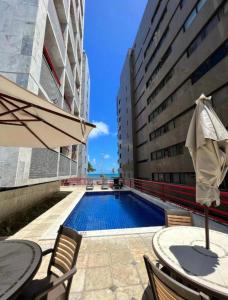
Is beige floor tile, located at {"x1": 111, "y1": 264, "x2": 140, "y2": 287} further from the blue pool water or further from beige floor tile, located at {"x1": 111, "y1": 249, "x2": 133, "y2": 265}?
the blue pool water

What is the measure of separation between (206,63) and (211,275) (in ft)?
35.3

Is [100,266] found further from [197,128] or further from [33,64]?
[33,64]

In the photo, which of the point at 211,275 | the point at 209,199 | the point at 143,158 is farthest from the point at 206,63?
the point at 143,158

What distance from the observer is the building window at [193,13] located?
30.9 feet

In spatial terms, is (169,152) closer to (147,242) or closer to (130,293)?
(147,242)


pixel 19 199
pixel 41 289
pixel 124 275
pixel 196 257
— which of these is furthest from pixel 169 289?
pixel 19 199

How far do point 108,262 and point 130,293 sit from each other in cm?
83

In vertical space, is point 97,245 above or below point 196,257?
below

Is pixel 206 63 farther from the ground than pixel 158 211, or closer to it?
farther from the ground

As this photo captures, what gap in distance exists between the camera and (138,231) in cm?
450

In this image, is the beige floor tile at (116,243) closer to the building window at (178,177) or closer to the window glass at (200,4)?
the building window at (178,177)

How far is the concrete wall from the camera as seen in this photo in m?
5.16

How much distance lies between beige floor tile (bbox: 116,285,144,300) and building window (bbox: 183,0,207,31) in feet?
44.7

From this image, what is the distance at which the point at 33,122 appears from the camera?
3.02 m
